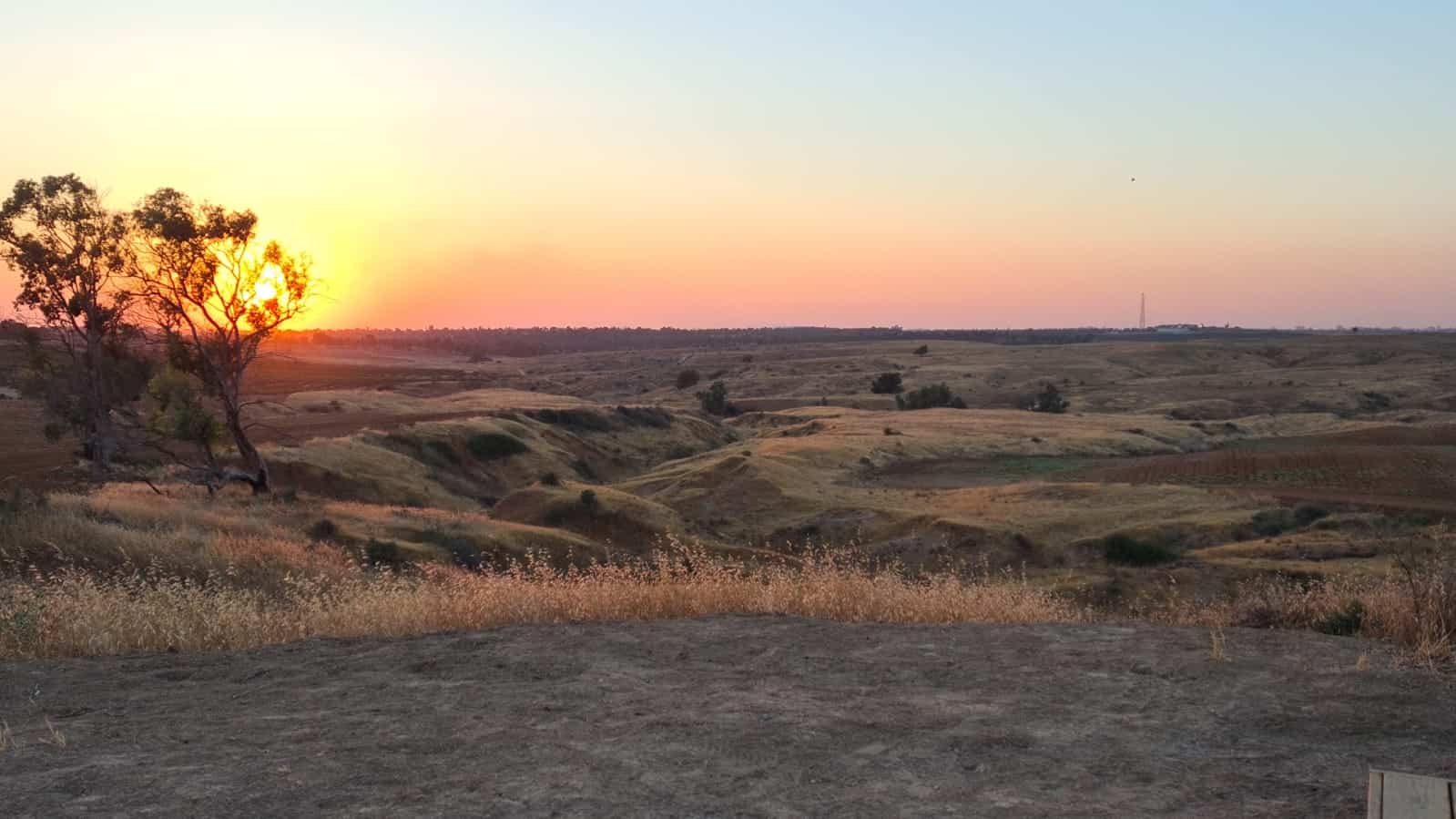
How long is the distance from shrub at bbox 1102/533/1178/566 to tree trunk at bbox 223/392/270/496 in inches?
1072

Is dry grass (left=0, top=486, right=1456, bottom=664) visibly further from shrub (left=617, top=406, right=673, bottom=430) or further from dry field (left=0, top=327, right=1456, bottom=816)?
shrub (left=617, top=406, right=673, bottom=430)

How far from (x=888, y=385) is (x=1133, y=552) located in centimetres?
7982

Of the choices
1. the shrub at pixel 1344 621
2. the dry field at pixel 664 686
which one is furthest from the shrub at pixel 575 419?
the shrub at pixel 1344 621

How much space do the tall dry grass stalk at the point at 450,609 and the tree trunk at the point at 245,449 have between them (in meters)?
22.1

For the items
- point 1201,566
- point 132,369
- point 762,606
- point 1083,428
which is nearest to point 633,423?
point 1083,428

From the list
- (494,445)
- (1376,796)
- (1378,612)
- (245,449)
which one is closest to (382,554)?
(245,449)

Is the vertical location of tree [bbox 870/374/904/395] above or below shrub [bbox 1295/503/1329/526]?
above

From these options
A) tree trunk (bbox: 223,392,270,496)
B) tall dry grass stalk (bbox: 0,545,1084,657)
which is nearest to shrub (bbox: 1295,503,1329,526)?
tall dry grass stalk (bbox: 0,545,1084,657)

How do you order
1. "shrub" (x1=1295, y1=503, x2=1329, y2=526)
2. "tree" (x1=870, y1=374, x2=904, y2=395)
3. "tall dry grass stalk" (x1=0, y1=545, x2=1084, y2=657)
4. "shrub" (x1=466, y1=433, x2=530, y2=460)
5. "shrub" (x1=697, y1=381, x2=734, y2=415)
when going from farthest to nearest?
"tree" (x1=870, y1=374, x2=904, y2=395) < "shrub" (x1=697, y1=381, x2=734, y2=415) < "shrub" (x1=466, y1=433, x2=530, y2=460) < "shrub" (x1=1295, y1=503, x2=1329, y2=526) < "tall dry grass stalk" (x1=0, y1=545, x2=1084, y2=657)

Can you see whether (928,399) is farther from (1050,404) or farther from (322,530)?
(322,530)

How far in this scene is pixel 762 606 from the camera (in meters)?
11.1

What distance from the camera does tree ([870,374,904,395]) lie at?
371ft

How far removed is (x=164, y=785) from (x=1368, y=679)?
26.4 feet

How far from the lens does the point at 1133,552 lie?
34.0 metres
